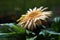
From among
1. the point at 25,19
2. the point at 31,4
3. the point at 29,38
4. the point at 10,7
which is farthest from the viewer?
the point at 10,7

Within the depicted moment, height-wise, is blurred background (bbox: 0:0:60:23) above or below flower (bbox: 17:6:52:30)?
above

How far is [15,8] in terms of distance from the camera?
195 centimetres

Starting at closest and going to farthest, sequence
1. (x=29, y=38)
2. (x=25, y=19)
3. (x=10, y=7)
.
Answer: (x=29, y=38) → (x=25, y=19) → (x=10, y=7)

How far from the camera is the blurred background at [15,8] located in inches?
73.6

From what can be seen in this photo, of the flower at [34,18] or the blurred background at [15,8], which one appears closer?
the flower at [34,18]

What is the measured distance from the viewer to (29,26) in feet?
4.63

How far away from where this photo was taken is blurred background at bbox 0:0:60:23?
187cm

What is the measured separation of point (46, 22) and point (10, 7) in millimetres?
621

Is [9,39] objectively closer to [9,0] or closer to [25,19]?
[25,19]

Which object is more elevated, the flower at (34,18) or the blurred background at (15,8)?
the blurred background at (15,8)

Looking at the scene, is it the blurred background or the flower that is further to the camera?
the blurred background

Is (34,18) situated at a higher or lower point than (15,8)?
lower

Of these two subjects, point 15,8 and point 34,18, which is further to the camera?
point 15,8

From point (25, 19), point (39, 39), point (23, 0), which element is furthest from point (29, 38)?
point (23, 0)
